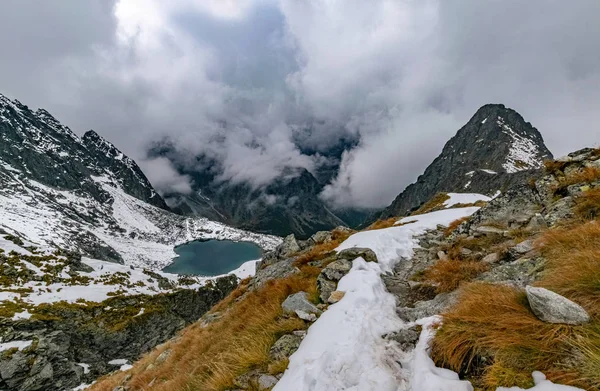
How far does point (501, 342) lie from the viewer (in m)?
3.81

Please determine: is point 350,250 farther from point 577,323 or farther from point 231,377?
point 577,323

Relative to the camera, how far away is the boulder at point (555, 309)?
138 inches

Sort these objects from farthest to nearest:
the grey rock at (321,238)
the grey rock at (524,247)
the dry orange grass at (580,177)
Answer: the grey rock at (321,238)
the dry orange grass at (580,177)
the grey rock at (524,247)

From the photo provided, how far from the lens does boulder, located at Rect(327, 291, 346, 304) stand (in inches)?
325

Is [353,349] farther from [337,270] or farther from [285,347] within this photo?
[337,270]

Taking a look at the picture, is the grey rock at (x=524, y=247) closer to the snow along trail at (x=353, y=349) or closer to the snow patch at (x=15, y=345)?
the snow along trail at (x=353, y=349)

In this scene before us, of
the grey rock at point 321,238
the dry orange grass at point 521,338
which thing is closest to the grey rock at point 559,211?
the dry orange grass at point 521,338

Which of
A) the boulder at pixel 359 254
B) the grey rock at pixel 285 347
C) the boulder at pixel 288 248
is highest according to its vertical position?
the boulder at pixel 288 248

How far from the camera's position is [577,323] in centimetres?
350

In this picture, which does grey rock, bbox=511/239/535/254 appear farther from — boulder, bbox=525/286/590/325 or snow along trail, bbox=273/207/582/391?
boulder, bbox=525/286/590/325

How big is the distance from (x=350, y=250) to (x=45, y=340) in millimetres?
43704

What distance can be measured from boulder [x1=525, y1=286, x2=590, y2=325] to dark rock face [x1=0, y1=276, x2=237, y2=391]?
45.7 meters

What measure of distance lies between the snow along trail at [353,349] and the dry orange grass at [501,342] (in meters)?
0.98

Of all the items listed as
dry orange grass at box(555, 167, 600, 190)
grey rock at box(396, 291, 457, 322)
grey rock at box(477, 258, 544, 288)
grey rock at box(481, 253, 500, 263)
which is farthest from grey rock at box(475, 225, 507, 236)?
grey rock at box(396, 291, 457, 322)
